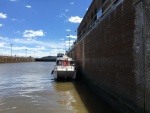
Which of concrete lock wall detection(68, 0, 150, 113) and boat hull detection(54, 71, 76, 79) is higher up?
concrete lock wall detection(68, 0, 150, 113)

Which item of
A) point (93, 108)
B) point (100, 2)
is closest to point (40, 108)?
point (93, 108)

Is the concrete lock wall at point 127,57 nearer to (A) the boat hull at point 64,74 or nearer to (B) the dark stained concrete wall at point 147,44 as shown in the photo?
(B) the dark stained concrete wall at point 147,44

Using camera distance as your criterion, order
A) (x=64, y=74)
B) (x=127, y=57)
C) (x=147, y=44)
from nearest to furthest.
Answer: (x=147, y=44), (x=127, y=57), (x=64, y=74)

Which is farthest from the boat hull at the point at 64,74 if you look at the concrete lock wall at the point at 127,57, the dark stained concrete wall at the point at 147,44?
the dark stained concrete wall at the point at 147,44

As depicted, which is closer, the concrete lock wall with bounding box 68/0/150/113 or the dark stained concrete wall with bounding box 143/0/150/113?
the dark stained concrete wall with bounding box 143/0/150/113

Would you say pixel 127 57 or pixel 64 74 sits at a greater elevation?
pixel 127 57

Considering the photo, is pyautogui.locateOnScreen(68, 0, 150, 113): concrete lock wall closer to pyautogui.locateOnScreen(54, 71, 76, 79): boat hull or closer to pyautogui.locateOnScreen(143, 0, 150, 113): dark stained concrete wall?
pyautogui.locateOnScreen(143, 0, 150, 113): dark stained concrete wall

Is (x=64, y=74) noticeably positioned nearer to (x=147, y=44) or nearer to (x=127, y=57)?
(x=127, y=57)

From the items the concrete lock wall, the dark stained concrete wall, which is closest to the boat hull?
the concrete lock wall

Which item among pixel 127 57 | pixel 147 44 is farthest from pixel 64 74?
pixel 147 44

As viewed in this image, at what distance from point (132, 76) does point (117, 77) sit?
2070 millimetres

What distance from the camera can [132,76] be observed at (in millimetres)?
8406

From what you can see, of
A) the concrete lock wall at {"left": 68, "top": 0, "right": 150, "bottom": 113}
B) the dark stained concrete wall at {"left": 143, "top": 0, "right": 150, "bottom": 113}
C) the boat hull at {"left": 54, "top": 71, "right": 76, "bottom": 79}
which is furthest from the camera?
the boat hull at {"left": 54, "top": 71, "right": 76, "bottom": 79}

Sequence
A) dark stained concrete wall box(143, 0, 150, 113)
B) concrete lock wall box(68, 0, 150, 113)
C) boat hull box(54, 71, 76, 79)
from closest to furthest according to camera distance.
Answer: dark stained concrete wall box(143, 0, 150, 113) < concrete lock wall box(68, 0, 150, 113) < boat hull box(54, 71, 76, 79)
